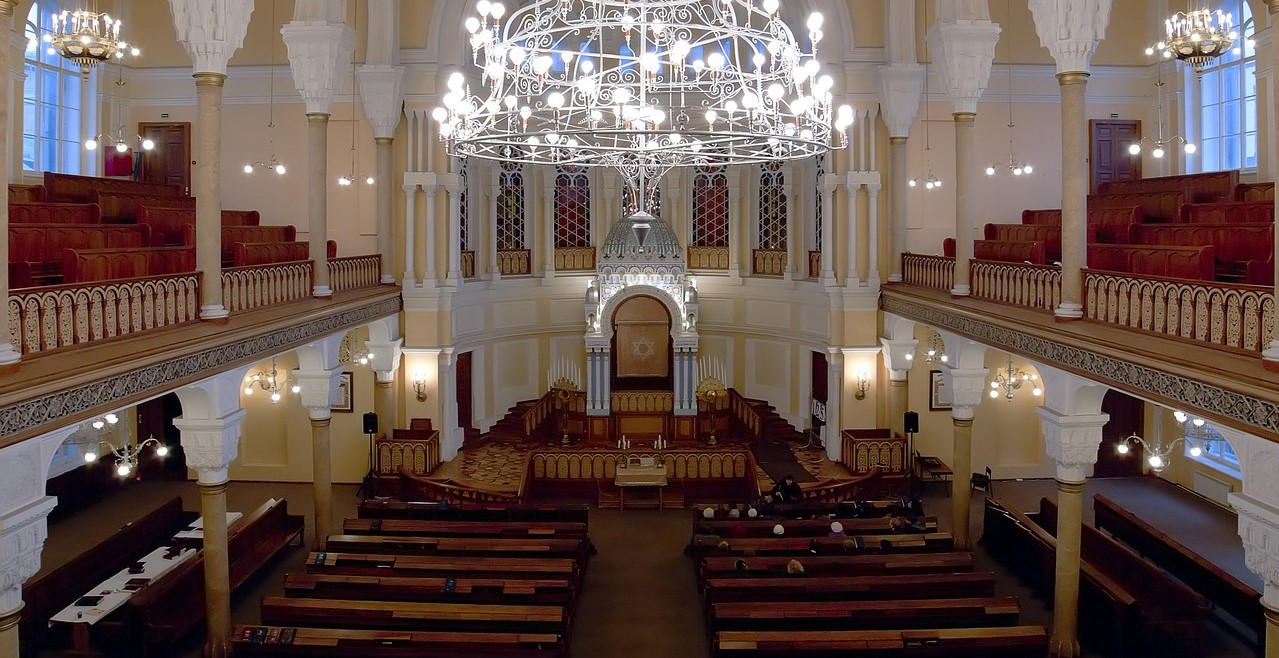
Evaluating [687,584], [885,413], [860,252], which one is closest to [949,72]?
[860,252]

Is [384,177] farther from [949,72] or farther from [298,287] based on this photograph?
[949,72]

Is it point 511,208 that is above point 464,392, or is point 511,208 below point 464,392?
above

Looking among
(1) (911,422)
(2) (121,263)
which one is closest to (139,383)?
(2) (121,263)

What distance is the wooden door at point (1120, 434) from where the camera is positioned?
1911cm

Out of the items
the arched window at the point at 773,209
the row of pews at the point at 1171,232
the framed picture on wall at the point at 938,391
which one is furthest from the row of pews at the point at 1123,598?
the arched window at the point at 773,209

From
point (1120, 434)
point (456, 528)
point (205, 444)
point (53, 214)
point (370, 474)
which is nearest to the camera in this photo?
point (205, 444)

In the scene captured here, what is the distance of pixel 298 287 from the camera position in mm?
14070

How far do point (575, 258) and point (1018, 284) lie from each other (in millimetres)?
12193

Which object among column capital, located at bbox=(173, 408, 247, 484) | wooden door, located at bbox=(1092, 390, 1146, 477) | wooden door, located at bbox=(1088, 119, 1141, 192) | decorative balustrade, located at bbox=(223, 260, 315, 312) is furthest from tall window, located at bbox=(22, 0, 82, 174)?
wooden door, located at bbox=(1092, 390, 1146, 477)

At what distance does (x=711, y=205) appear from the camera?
22891 mm

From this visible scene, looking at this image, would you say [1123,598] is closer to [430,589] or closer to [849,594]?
[849,594]

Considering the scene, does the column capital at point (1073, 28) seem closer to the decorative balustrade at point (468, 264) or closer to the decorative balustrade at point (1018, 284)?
the decorative balustrade at point (1018, 284)

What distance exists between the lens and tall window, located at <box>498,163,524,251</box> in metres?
21.8

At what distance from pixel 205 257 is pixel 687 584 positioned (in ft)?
25.0
